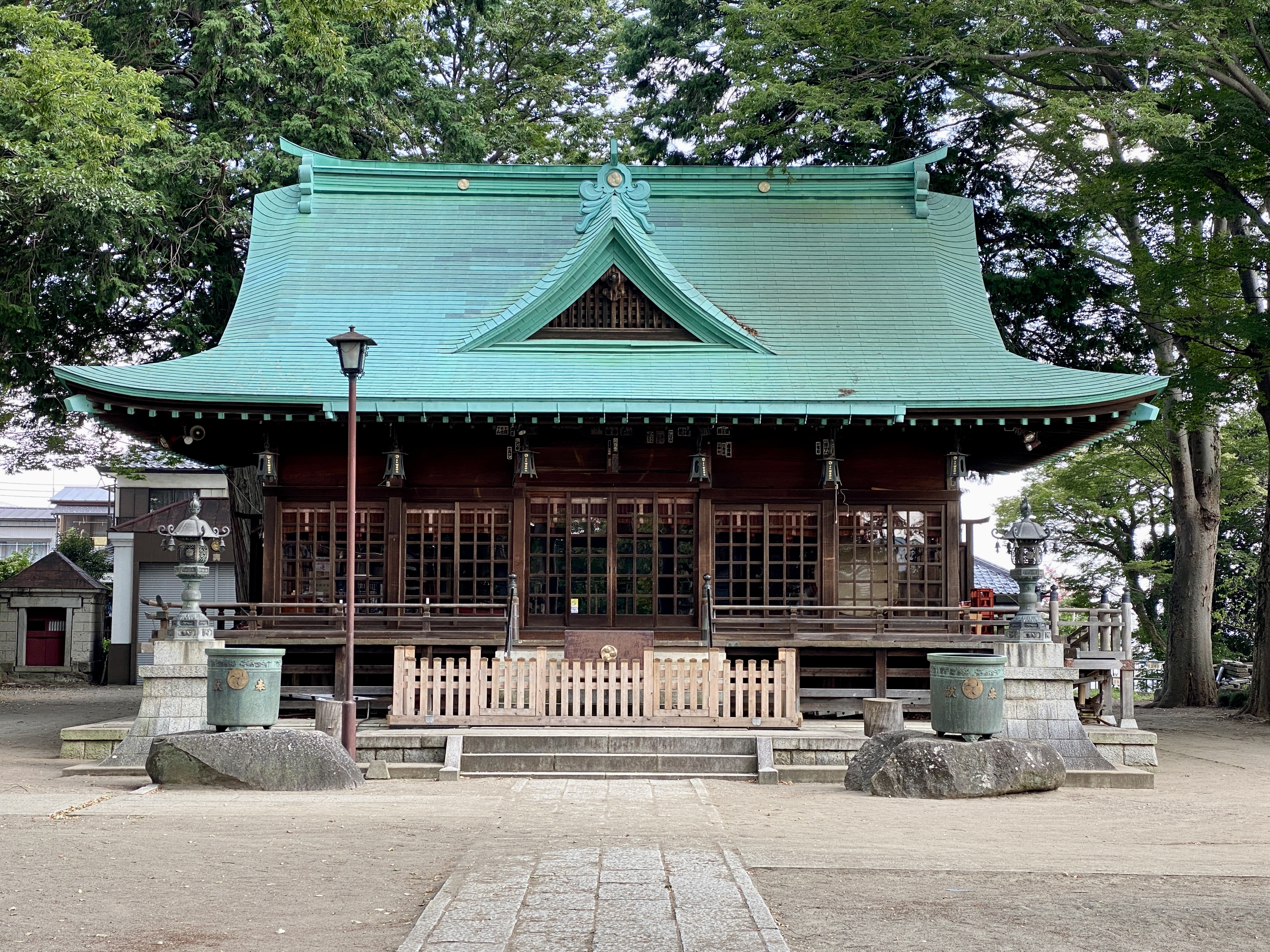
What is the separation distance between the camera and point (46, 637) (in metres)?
37.4

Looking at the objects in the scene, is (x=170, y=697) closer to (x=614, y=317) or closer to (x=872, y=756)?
(x=872, y=756)

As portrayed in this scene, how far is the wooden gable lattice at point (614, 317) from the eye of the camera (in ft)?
67.1

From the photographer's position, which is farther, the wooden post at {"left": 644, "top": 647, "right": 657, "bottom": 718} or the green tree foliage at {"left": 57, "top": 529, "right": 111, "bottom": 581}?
the green tree foliage at {"left": 57, "top": 529, "right": 111, "bottom": 581}

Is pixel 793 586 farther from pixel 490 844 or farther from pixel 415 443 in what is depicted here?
pixel 490 844

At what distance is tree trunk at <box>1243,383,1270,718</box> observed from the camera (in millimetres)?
23734

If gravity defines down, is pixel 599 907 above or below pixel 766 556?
below

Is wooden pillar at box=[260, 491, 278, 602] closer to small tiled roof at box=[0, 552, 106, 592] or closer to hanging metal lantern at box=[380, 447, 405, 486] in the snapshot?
hanging metal lantern at box=[380, 447, 405, 486]

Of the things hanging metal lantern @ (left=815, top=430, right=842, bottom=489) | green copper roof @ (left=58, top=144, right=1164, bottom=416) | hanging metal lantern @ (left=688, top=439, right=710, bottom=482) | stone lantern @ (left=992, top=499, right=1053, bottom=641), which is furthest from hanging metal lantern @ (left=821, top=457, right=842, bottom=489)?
stone lantern @ (left=992, top=499, right=1053, bottom=641)

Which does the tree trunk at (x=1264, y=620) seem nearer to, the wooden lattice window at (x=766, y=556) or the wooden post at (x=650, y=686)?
the wooden lattice window at (x=766, y=556)

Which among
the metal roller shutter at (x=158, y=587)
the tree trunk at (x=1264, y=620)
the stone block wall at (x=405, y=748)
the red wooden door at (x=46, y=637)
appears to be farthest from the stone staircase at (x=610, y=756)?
the red wooden door at (x=46, y=637)

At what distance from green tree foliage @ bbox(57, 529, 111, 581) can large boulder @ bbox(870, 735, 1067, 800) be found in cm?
3621

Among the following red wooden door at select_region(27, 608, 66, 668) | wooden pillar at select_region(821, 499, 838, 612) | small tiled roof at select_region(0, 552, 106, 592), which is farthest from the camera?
red wooden door at select_region(27, 608, 66, 668)

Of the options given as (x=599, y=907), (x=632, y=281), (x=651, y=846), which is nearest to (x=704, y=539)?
(x=632, y=281)

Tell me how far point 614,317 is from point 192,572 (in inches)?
319
